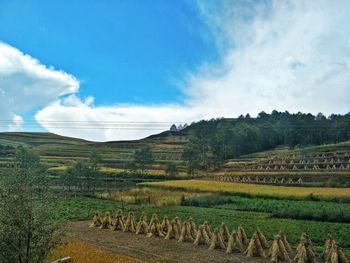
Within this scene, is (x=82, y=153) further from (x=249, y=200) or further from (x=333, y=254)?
(x=333, y=254)

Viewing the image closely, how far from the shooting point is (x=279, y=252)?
24.5 metres

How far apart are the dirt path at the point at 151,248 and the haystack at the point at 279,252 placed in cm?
83

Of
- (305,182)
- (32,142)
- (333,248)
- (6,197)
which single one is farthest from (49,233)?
(32,142)

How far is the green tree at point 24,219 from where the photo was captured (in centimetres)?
1746

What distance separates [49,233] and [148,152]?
289ft

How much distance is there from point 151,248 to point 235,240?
21.2ft

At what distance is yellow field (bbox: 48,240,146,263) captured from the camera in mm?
24938

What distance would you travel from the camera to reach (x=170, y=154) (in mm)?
148125

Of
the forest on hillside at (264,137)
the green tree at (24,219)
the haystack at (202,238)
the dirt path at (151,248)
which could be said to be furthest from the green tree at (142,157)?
the green tree at (24,219)

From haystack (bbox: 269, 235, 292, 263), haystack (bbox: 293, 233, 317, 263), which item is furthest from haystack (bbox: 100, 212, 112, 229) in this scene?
haystack (bbox: 293, 233, 317, 263)

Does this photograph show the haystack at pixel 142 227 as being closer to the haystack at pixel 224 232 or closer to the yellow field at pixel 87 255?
the yellow field at pixel 87 255

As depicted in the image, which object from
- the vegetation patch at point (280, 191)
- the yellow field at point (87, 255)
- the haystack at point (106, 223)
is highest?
the vegetation patch at point (280, 191)

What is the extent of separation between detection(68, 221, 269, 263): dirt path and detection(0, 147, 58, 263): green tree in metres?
9.39

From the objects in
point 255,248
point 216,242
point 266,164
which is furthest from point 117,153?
point 255,248
